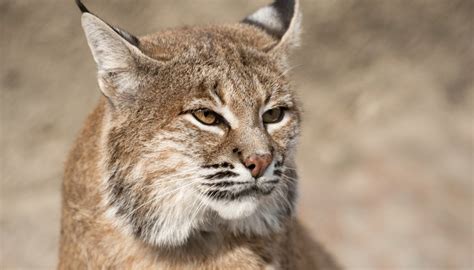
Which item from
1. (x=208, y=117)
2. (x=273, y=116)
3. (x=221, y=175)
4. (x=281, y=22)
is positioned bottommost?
(x=221, y=175)

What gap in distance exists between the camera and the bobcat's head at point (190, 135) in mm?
4441

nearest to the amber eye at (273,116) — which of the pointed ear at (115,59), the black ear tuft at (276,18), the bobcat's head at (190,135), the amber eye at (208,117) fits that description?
the bobcat's head at (190,135)

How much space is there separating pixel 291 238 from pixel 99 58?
171 cm

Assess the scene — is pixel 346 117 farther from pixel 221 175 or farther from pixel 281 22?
pixel 221 175

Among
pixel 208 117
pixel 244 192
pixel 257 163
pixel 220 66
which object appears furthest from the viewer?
pixel 220 66

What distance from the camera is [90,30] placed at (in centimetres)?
451

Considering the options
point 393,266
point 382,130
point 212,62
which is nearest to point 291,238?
point 212,62

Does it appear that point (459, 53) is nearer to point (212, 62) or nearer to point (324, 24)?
point (324, 24)

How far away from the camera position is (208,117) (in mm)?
4543

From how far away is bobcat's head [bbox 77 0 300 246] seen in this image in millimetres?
4441

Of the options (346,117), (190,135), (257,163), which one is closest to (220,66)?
(190,135)

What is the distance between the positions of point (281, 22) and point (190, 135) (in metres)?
1.36

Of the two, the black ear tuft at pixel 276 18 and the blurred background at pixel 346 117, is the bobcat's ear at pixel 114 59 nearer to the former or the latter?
the black ear tuft at pixel 276 18

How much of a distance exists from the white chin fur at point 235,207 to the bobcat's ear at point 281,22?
103 cm
